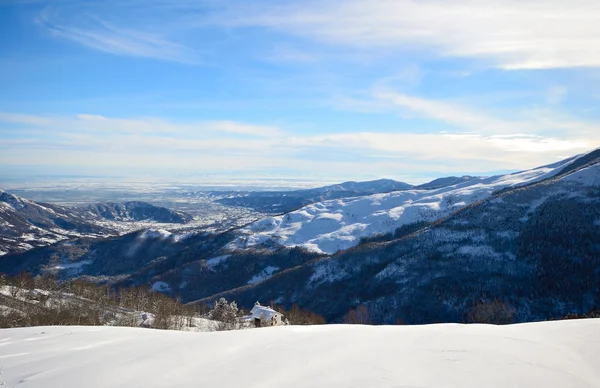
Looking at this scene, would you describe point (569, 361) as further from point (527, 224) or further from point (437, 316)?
point (527, 224)

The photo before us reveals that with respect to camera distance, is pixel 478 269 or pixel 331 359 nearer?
pixel 331 359

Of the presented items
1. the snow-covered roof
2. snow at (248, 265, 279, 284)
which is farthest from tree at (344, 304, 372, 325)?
snow at (248, 265, 279, 284)

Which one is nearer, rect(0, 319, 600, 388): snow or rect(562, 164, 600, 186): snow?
rect(0, 319, 600, 388): snow

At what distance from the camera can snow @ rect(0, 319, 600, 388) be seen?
13250 millimetres

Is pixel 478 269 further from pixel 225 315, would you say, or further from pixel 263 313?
pixel 225 315

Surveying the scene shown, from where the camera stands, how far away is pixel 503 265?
13038 cm

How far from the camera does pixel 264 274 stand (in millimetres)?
194000

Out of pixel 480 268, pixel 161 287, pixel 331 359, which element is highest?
pixel 331 359

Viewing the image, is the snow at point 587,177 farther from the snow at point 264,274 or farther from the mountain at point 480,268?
the snow at point 264,274

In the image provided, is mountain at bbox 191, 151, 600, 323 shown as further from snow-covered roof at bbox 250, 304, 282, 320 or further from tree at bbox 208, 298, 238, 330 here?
tree at bbox 208, 298, 238, 330

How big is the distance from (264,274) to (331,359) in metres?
182

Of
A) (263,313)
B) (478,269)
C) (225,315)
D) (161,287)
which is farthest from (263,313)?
(161,287)

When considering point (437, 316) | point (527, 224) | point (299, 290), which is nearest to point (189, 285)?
point (299, 290)

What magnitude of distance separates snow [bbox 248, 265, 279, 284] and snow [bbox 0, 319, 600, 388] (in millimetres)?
171690
